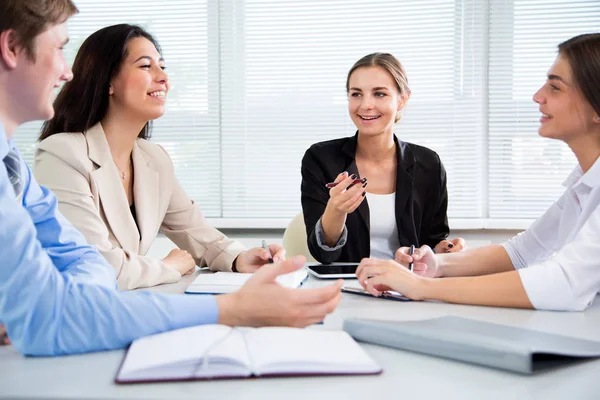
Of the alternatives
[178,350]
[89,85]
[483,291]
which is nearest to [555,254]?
[483,291]

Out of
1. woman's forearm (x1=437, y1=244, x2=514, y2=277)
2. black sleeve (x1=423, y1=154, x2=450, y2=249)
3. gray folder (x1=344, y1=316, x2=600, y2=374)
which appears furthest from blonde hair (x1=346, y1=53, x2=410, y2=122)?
gray folder (x1=344, y1=316, x2=600, y2=374)

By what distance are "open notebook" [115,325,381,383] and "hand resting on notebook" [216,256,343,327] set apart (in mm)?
96

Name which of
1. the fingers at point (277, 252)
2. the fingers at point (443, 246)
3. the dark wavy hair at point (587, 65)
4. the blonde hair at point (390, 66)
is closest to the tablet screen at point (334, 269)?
the fingers at point (277, 252)

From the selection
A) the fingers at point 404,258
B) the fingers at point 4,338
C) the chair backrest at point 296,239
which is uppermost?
the fingers at point 4,338

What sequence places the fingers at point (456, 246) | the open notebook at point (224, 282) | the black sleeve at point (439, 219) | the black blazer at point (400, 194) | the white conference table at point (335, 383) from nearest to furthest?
the white conference table at point (335, 383), the open notebook at point (224, 282), the fingers at point (456, 246), the black blazer at point (400, 194), the black sleeve at point (439, 219)

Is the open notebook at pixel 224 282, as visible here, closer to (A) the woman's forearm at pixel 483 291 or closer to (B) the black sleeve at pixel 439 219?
(A) the woman's forearm at pixel 483 291

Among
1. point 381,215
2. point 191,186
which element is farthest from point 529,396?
point 191,186

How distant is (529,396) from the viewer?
839 millimetres

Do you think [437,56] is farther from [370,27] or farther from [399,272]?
[399,272]

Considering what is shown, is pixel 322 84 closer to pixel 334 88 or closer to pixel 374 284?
pixel 334 88

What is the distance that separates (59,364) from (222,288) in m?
0.67

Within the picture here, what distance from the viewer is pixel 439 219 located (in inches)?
106

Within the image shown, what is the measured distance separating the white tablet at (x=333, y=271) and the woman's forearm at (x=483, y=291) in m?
0.43

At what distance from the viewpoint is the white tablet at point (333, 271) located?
6.11 feet
